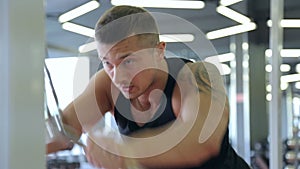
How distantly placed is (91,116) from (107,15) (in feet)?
1.12

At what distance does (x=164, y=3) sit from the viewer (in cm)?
206

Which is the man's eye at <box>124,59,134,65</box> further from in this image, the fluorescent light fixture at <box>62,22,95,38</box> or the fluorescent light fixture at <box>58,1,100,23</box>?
the fluorescent light fixture at <box>58,1,100,23</box>

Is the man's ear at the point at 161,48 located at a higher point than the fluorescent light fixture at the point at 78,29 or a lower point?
lower

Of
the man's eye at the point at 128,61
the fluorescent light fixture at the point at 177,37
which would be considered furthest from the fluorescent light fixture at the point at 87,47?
the fluorescent light fixture at the point at 177,37

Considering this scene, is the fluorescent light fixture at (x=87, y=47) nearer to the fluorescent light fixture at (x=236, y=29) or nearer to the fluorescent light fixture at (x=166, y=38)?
the fluorescent light fixture at (x=166, y=38)

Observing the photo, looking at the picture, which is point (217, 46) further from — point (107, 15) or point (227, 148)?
point (107, 15)

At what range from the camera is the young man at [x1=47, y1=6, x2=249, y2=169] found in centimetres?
126

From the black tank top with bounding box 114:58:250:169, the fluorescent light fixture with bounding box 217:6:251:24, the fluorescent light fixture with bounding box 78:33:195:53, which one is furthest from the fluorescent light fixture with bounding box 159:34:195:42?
the fluorescent light fixture with bounding box 217:6:251:24

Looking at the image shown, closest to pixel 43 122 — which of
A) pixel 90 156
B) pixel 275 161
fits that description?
pixel 90 156

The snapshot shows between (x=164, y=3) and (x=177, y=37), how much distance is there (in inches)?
12.3

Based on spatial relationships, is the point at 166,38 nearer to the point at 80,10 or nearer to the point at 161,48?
the point at 161,48

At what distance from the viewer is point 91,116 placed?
1346mm

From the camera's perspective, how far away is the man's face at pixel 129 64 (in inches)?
52.8

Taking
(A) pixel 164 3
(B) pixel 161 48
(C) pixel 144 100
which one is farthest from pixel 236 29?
(C) pixel 144 100
